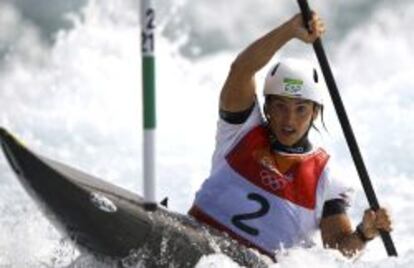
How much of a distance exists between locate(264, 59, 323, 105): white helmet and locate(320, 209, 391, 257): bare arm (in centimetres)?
72

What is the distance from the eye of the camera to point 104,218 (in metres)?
5.98

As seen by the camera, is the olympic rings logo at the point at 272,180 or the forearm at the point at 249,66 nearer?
the forearm at the point at 249,66

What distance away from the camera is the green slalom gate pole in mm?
5309

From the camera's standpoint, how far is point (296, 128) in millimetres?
6691

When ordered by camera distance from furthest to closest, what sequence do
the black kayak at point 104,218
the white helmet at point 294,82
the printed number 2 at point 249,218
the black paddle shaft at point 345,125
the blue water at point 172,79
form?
the blue water at point 172,79 < the black paddle shaft at point 345,125 < the white helmet at point 294,82 < the printed number 2 at point 249,218 < the black kayak at point 104,218

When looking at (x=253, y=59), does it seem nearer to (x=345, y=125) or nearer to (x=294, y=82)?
(x=294, y=82)

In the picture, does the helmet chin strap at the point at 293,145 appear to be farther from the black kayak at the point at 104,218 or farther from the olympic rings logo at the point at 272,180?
the black kayak at the point at 104,218

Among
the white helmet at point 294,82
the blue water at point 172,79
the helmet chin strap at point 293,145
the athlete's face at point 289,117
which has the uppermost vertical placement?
the white helmet at point 294,82

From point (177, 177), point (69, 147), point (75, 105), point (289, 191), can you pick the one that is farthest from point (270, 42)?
point (75, 105)

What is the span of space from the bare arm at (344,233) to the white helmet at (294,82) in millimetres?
716

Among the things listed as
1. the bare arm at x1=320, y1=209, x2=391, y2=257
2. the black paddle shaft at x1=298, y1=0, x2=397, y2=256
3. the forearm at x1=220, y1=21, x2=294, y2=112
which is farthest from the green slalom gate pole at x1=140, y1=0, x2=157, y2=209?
the bare arm at x1=320, y1=209, x2=391, y2=257

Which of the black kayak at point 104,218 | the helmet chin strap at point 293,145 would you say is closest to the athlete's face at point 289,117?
the helmet chin strap at point 293,145

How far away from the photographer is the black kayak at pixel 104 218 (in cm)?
583

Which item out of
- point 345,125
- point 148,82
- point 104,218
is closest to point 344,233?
point 345,125
